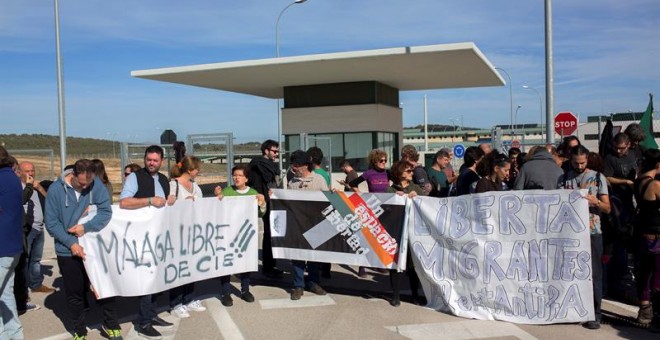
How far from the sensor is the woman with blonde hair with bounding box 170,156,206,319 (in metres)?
6.41

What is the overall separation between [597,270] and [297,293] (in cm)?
332

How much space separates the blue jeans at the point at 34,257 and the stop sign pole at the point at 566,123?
12872 mm

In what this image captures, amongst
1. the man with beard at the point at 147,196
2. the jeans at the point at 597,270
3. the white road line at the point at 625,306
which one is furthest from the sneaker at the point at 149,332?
the white road line at the point at 625,306

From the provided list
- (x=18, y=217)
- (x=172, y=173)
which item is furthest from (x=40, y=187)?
(x=18, y=217)

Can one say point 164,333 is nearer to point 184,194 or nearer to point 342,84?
point 184,194

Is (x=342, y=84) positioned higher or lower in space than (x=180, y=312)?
higher

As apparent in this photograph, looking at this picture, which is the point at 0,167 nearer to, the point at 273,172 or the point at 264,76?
the point at 273,172

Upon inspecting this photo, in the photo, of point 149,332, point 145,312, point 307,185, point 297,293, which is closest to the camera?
point 149,332

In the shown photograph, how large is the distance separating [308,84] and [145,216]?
19.2 m

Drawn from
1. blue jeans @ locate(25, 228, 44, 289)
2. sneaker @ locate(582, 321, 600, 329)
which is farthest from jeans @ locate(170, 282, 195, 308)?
sneaker @ locate(582, 321, 600, 329)

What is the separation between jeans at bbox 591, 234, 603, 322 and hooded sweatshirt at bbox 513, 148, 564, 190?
797 millimetres

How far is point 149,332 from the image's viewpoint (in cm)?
570

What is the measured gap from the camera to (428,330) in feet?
18.9

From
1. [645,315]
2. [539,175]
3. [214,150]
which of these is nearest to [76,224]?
[539,175]
